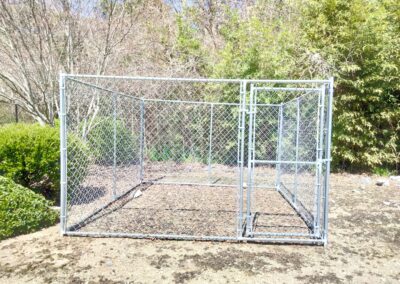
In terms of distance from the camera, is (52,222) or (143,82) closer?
(52,222)

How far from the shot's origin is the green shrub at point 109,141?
5.80 metres

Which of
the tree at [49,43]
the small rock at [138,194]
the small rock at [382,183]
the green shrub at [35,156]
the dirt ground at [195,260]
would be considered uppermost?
the tree at [49,43]

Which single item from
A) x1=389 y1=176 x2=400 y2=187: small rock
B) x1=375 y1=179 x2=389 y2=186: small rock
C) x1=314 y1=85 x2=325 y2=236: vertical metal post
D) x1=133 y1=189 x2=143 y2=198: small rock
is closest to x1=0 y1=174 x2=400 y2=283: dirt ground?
x1=314 y1=85 x2=325 y2=236: vertical metal post

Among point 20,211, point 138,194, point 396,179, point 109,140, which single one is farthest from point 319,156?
point 396,179

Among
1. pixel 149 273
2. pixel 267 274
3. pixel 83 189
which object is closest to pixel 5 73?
pixel 83 189

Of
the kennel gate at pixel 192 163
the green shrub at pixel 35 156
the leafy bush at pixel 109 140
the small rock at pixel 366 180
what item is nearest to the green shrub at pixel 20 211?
the kennel gate at pixel 192 163

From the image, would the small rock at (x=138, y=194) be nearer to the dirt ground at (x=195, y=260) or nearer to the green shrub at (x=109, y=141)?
the green shrub at (x=109, y=141)

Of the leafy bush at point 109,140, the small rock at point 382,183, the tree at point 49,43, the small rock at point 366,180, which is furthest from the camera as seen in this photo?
the small rock at point 366,180

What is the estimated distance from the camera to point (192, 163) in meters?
7.92

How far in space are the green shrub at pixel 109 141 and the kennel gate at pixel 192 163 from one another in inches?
0.9

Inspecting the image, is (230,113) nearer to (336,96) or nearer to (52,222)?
(336,96)

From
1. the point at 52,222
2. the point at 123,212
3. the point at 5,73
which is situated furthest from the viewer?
the point at 5,73

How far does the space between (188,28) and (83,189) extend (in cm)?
652

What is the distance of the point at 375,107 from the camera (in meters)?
7.21
